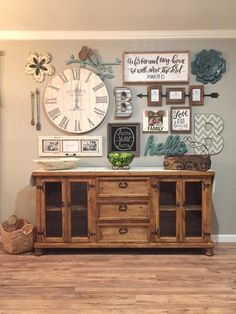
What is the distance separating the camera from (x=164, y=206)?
322cm

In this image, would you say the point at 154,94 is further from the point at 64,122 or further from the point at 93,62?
the point at 64,122

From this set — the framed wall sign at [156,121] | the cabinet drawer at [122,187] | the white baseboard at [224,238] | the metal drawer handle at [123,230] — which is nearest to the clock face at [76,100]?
the framed wall sign at [156,121]

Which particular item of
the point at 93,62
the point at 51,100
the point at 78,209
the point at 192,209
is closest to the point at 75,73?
the point at 93,62

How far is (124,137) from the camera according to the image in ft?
11.7

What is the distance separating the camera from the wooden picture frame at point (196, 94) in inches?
138

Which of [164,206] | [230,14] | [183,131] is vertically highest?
[230,14]

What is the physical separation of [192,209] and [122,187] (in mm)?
699

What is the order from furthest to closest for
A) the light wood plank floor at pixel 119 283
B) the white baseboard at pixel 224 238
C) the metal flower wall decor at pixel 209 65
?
the white baseboard at pixel 224 238
the metal flower wall decor at pixel 209 65
the light wood plank floor at pixel 119 283

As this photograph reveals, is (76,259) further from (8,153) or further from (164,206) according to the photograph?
(8,153)

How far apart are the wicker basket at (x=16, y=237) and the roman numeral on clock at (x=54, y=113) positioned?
1.14 meters

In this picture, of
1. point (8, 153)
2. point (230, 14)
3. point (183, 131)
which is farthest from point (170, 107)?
point (8, 153)

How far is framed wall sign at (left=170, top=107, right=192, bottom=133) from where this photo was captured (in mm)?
3543

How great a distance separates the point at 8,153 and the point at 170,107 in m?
1.78

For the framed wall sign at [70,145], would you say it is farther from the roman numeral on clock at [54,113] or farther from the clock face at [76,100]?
the roman numeral on clock at [54,113]
